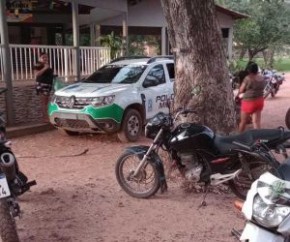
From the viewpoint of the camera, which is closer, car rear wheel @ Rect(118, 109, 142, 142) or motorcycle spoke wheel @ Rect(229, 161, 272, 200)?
motorcycle spoke wheel @ Rect(229, 161, 272, 200)

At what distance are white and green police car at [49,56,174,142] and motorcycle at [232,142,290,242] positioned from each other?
6145 mm

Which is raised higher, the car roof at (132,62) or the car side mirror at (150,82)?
the car roof at (132,62)

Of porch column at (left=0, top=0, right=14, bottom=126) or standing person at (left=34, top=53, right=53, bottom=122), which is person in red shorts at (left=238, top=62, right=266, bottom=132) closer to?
standing person at (left=34, top=53, right=53, bottom=122)

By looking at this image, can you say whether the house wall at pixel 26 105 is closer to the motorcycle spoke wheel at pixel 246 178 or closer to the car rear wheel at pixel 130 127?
the car rear wheel at pixel 130 127

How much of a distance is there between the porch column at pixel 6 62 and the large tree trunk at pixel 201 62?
5.34 metres

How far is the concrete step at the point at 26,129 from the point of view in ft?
33.0

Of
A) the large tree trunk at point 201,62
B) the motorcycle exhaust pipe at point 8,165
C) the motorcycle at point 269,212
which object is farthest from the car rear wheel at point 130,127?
the motorcycle at point 269,212

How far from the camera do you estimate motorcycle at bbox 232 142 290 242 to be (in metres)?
2.89

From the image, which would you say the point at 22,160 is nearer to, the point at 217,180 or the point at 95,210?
the point at 95,210

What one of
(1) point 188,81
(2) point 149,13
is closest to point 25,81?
(1) point 188,81

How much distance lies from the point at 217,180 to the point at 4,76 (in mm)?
6797

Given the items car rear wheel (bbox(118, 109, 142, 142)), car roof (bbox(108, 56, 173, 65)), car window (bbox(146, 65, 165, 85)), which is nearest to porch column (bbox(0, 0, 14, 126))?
car roof (bbox(108, 56, 173, 65))

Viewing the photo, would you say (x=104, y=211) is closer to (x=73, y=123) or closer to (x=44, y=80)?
(x=73, y=123)

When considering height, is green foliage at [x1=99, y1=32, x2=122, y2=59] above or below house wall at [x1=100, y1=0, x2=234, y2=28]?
below
